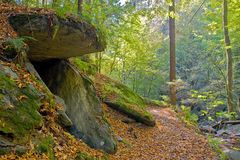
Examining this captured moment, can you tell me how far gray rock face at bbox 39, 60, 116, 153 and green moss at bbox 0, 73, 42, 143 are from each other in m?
1.65

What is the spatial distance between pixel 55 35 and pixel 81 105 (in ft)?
6.59

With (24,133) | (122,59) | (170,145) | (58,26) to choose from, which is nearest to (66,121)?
(24,133)

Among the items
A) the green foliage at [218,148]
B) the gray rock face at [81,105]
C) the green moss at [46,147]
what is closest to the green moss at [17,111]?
the green moss at [46,147]

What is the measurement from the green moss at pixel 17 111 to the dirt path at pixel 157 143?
8.51ft

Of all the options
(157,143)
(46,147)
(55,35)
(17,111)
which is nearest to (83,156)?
(46,147)

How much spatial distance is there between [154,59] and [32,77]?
2012 centimetres

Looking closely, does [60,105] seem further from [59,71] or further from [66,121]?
[59,71]

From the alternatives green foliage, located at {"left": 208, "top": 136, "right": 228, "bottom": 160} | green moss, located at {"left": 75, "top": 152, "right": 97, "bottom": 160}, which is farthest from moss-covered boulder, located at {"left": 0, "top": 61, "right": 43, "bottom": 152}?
green foliage, located at {"left": 208, "top": 136, "right": 228, "bottom": 160}

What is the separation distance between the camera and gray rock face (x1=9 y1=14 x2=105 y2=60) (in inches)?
227

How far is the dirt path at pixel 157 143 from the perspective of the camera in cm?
750

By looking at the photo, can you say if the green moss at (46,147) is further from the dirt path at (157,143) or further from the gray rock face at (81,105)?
the dirt path at (157,143)

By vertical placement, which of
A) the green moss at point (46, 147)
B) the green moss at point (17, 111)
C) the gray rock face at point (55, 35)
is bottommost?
the green moss at point (46, 147)

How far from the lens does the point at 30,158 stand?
3945mm

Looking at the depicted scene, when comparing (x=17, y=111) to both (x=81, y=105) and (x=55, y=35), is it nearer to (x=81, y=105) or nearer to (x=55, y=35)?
(x=55, y=35)
